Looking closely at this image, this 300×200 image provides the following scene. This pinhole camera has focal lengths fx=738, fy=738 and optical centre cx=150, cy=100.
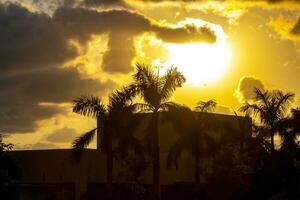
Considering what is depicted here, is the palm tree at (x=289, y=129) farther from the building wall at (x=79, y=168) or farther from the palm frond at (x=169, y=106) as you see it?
the palm frond at (x=169, y=106)

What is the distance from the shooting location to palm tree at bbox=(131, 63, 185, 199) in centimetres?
4528

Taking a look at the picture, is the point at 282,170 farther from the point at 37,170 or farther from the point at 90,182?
the point at 37,170

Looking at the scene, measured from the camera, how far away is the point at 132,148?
4756 cm

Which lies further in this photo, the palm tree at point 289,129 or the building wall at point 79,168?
the building wall at point 79,168

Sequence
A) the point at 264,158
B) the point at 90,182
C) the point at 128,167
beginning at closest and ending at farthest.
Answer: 1. the point at 264,158
2. the point at 128,167
3. the point at 90,182

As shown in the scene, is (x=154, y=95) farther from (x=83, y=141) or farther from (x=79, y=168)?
(x=79, y=168)

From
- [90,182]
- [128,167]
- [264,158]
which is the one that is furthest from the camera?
[90,182]

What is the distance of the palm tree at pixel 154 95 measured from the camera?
4528cm

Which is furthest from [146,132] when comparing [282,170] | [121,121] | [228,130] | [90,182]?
[90,182]

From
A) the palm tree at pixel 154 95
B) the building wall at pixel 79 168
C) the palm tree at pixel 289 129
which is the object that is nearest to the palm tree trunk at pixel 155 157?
the palm tree at pixel 154 95

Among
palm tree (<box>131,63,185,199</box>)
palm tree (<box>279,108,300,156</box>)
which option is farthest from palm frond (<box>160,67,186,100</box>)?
palm tree (<box>279,108,300,156</box>)

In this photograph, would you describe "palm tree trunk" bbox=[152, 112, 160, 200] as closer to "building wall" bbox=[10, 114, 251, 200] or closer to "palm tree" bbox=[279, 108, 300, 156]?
"palm tree" bbox=[279, 108, 300, 156]

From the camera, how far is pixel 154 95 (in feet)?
149

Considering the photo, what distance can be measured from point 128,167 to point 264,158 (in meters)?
10.9
